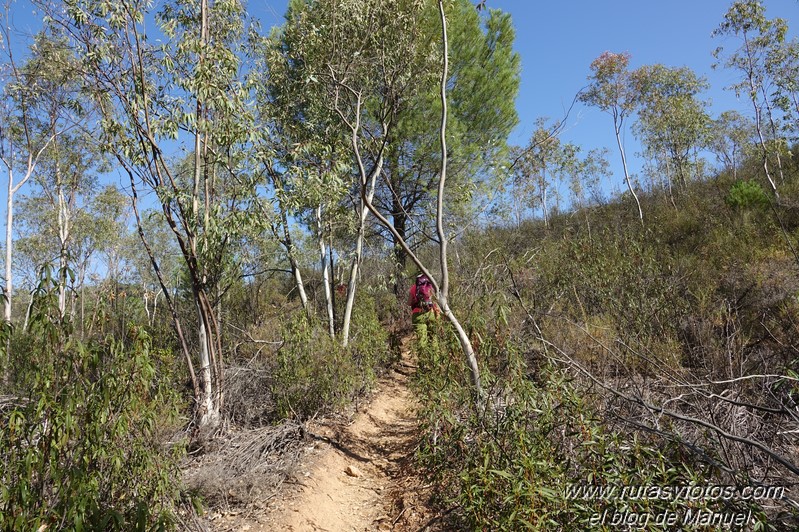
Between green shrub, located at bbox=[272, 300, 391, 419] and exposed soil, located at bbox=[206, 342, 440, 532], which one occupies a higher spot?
green shrub, located at bbox=[272, 300, 391, 419]

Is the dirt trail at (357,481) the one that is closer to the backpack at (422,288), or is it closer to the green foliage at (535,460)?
the green foliage at (535,460)

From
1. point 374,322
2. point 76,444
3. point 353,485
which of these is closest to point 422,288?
point 374,322

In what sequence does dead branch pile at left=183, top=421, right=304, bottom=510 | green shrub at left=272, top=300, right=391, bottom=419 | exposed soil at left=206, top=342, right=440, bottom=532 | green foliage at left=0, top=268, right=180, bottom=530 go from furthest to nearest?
green shrub at left=272, top=300, right=391, bottom=419 → dead branch pile at left=183, top=421, right=304, bottom=510 → exposed soil at left=206, top=342, right=440, bottom=532 → green foliage at left=0, top=268, right=180, bottom=530

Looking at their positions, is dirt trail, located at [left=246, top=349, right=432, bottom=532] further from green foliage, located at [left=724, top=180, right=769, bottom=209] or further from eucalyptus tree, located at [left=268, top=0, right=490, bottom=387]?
green foliage, located at [left=724, top=180, right=769, bottom=209]

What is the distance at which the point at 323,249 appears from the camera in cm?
746

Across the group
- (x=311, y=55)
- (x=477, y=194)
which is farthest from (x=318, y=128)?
(x=477, y=194)

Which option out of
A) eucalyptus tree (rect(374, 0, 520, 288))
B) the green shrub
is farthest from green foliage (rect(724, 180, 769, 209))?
the green shrub

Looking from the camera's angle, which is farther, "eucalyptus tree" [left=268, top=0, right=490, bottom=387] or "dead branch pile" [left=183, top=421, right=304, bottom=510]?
"eucalyptus tree" [left=268, top=0, right=490, bottom=387]

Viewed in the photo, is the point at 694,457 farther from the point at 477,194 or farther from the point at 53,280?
the point at 477,194

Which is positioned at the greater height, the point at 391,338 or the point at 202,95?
the point at 202,95

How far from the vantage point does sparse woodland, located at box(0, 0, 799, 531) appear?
230cm

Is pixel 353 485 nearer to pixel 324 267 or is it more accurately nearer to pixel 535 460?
pixel 535 460

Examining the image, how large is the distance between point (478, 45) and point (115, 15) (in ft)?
28.0

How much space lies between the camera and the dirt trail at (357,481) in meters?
3.48
